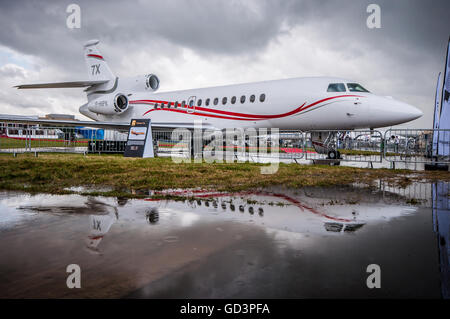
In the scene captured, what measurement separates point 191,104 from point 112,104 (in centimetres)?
661

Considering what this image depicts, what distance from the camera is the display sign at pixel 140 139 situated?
1237 centimetres

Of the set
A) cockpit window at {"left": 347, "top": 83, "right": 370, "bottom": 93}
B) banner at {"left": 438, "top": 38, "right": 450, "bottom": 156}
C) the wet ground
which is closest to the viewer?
the wet ground

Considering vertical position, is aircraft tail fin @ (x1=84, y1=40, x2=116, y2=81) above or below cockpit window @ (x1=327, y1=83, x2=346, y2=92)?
above

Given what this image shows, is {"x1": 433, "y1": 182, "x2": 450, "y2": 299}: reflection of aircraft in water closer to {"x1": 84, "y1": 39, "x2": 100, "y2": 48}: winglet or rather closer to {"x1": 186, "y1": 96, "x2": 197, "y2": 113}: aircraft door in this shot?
{"x1": 186, "y1": 96, "x2": 197, "y2": 113}: aircraft door

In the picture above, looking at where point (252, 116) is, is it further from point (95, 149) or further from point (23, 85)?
point (23, 85)

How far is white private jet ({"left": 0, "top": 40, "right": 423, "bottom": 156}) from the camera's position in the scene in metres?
11.7

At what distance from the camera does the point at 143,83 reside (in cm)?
2116

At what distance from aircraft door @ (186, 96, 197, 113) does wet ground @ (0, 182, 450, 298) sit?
12878 mm

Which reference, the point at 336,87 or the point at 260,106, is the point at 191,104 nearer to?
the point at 260,106

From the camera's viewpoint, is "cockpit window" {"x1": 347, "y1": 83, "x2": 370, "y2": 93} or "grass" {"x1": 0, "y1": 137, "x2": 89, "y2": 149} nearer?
"cockpit window" {"x1": 347, "y1": 83, "x2": 370, "y2": 93}

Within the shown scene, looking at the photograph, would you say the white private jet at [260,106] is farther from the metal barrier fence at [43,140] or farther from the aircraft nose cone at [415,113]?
the metal barrier fence at [43,140]

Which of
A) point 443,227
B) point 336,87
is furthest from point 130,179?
point 336,87

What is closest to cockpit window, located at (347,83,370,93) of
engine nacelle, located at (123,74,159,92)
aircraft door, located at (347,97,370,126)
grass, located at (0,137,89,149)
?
aircraft door, located at (347,97,370,126)
